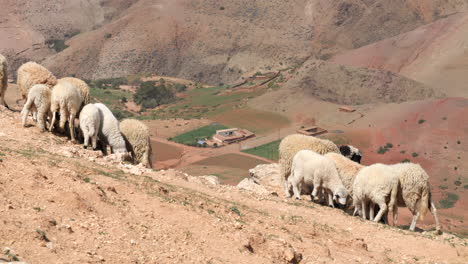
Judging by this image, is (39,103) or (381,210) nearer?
(381,210)

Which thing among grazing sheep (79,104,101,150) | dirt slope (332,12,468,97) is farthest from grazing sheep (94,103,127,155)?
dirt slope (332,12,468,97)

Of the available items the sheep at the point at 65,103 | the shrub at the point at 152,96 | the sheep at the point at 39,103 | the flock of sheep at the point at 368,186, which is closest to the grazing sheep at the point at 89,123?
the sheep at the point at 65,103

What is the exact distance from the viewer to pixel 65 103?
1795cm

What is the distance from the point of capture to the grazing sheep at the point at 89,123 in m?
17.5

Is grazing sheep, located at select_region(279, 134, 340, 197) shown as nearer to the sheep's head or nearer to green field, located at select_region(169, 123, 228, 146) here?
the sheep's head

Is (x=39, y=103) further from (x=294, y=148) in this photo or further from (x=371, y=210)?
(x=371, y=210)

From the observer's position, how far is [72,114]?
18.2 m

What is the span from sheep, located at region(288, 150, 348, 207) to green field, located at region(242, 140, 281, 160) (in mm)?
33043

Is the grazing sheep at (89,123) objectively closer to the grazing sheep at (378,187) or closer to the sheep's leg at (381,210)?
the grazing sheep at (378,187)

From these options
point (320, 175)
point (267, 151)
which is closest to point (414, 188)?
point (320, 175)

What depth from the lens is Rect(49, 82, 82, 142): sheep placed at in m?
17.9

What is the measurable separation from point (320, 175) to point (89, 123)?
24.0 ft

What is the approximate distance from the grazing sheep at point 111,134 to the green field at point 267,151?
33.4 metres

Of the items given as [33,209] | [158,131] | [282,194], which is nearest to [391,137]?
[158,131]
